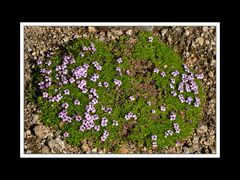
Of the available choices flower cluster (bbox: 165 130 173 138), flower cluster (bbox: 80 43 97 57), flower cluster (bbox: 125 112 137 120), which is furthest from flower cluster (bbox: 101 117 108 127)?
flower cluster (bbox: 80 43 97 57)

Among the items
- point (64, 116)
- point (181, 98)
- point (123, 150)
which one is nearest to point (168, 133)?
point (181, 98)

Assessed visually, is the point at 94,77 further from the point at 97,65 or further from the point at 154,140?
the point at 154,140

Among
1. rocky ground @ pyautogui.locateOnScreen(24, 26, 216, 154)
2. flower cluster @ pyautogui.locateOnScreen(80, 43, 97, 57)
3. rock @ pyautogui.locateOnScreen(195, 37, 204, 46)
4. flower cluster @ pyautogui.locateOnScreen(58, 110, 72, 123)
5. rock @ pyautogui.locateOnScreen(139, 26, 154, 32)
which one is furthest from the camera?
rock @ pyautogui.locateOnScreen(195, 37, 204, 46)

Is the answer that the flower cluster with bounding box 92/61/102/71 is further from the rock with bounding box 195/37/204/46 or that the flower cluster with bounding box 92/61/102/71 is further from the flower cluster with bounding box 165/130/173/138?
the rock with bounding box 195/37/204/46

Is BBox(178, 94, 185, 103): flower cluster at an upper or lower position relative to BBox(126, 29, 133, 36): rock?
lower

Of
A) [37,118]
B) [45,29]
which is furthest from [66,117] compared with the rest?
[45,29]

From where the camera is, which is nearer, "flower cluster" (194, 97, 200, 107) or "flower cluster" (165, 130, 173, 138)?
"flower cluster" (165, 130, 173, 138)

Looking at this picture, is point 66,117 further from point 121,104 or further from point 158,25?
point 158,25

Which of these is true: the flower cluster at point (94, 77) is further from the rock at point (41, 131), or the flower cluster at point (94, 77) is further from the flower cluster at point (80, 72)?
the rock at point (41, 131)
